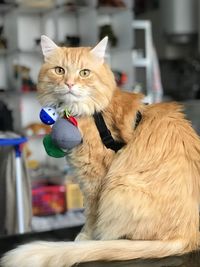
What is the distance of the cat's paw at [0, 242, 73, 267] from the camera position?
3.47 feet

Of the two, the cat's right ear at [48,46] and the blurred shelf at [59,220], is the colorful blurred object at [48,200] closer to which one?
the blurred shelf at [59,220]

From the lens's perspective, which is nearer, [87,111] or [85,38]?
[87,111]

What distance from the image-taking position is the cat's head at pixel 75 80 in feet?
3.94

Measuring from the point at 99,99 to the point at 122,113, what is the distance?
0.08 metres

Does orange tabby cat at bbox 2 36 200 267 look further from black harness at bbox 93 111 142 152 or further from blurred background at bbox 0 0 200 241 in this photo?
blurred background at bbox 0 0 200 241

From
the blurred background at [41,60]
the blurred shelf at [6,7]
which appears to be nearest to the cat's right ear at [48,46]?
the blurred background at [41,60]

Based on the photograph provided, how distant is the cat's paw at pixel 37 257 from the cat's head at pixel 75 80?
36 centimetres

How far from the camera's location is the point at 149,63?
4086 millimetres

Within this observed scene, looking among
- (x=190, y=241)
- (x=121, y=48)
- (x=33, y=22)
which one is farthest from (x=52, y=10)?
(x=190, y=241)

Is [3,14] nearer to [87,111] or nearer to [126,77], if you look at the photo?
[126,77]

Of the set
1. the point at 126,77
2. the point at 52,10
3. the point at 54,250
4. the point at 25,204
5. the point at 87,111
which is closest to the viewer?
the point at 54,250

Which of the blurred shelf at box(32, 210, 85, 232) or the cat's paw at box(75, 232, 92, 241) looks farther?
the blurred shelf at box(32, 210, 85, 232)

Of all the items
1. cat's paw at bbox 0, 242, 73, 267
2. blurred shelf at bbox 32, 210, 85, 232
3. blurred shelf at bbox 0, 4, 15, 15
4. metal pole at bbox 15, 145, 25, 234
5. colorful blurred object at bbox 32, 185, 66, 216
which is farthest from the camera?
blurred shelf at bbox 0, 4, 15, 15

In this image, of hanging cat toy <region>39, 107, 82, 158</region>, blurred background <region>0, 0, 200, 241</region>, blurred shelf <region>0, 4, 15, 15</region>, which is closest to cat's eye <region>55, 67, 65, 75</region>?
hanging cat toy <region>39, 107, 82, 158</region>
